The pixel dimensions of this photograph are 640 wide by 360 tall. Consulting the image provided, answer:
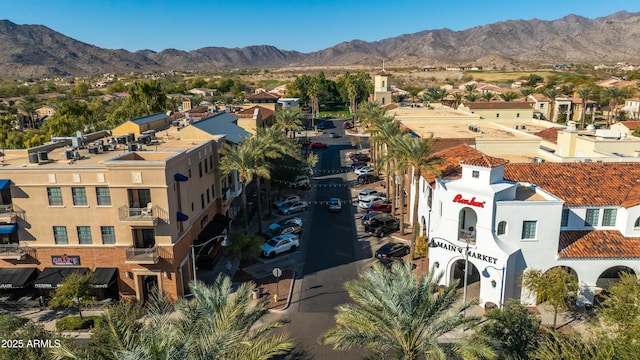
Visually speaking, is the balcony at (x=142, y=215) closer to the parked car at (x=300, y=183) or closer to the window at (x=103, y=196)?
the window at (x=103, y=196)

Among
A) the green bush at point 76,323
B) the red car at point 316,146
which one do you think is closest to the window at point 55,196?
the green bush at point 76,323

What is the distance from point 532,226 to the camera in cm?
2723

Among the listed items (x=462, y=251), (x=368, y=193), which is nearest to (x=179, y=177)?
(x=462, y=251)

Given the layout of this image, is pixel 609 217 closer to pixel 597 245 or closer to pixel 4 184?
pixel 597 245

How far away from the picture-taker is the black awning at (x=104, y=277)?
27.7 meters

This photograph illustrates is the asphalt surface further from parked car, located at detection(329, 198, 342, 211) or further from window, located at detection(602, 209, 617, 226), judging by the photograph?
window, located at detection(602, 209, 617, 226)

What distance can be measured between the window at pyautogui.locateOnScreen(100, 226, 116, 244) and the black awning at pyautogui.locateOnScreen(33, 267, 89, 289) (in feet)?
7.70

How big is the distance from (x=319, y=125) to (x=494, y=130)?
66891mm

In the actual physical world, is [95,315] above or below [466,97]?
below

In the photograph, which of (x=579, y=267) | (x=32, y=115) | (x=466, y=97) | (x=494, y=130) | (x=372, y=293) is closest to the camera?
(x=372, y=293)

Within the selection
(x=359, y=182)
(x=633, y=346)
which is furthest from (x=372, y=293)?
(x=359, y=182)

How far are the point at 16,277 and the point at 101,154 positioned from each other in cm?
1094

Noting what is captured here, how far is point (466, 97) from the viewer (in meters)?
112

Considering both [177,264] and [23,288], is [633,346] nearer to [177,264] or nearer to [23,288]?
[177,264]
